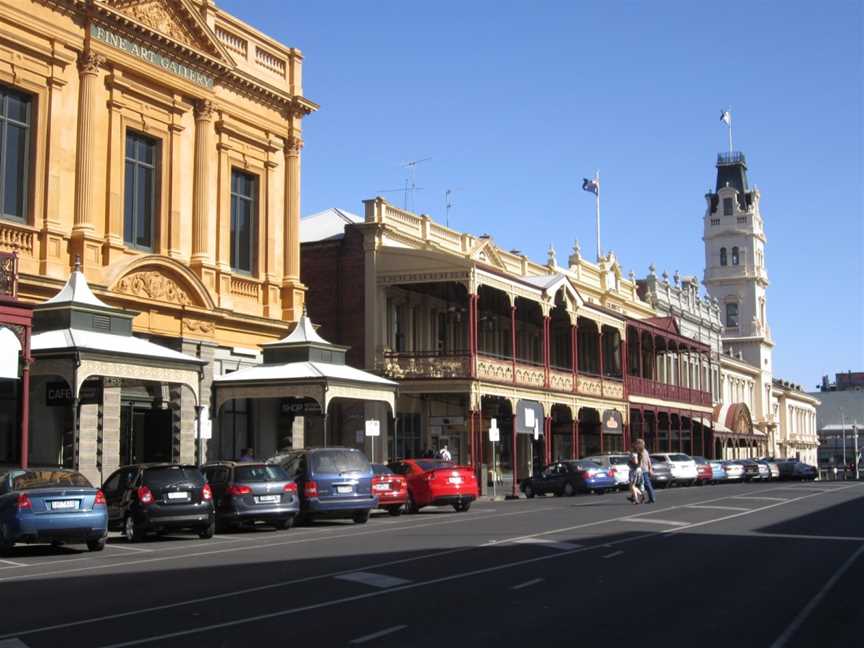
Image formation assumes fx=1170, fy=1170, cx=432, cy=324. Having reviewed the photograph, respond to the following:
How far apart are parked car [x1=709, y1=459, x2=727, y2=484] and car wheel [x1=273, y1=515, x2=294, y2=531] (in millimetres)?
31781

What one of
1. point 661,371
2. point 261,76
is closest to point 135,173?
point 261,76

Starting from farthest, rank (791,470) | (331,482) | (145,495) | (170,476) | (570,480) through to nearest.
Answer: (791,470), (570,480), (331,482), (170,476), (145,495)

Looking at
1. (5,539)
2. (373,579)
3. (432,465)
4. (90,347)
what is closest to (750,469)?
(432,465)

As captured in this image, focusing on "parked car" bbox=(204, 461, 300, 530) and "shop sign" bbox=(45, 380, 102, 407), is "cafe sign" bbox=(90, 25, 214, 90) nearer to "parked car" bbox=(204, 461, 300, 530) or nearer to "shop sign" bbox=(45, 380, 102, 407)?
"shop sign" bbox=(45, 380, 102, 407)

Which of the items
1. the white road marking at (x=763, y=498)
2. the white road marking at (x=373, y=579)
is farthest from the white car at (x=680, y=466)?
the white road marking at (x=373, y=579)

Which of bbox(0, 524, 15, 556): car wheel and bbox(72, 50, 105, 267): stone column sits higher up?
bbox(72, 50, 105, 267): stone column

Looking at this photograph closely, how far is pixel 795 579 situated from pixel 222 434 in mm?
20425

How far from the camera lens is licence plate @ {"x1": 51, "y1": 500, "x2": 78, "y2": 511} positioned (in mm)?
17734

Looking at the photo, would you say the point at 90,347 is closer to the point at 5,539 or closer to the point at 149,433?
the point at 5,539

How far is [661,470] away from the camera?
1813 inches

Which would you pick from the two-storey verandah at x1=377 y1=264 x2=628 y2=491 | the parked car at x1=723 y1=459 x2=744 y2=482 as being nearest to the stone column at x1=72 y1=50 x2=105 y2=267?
the two-storey verandah at x1=377 y1=264 x2=628 y2=491

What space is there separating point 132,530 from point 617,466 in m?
24.0

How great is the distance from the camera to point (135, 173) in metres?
29.3

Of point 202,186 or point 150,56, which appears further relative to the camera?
point 202,186
